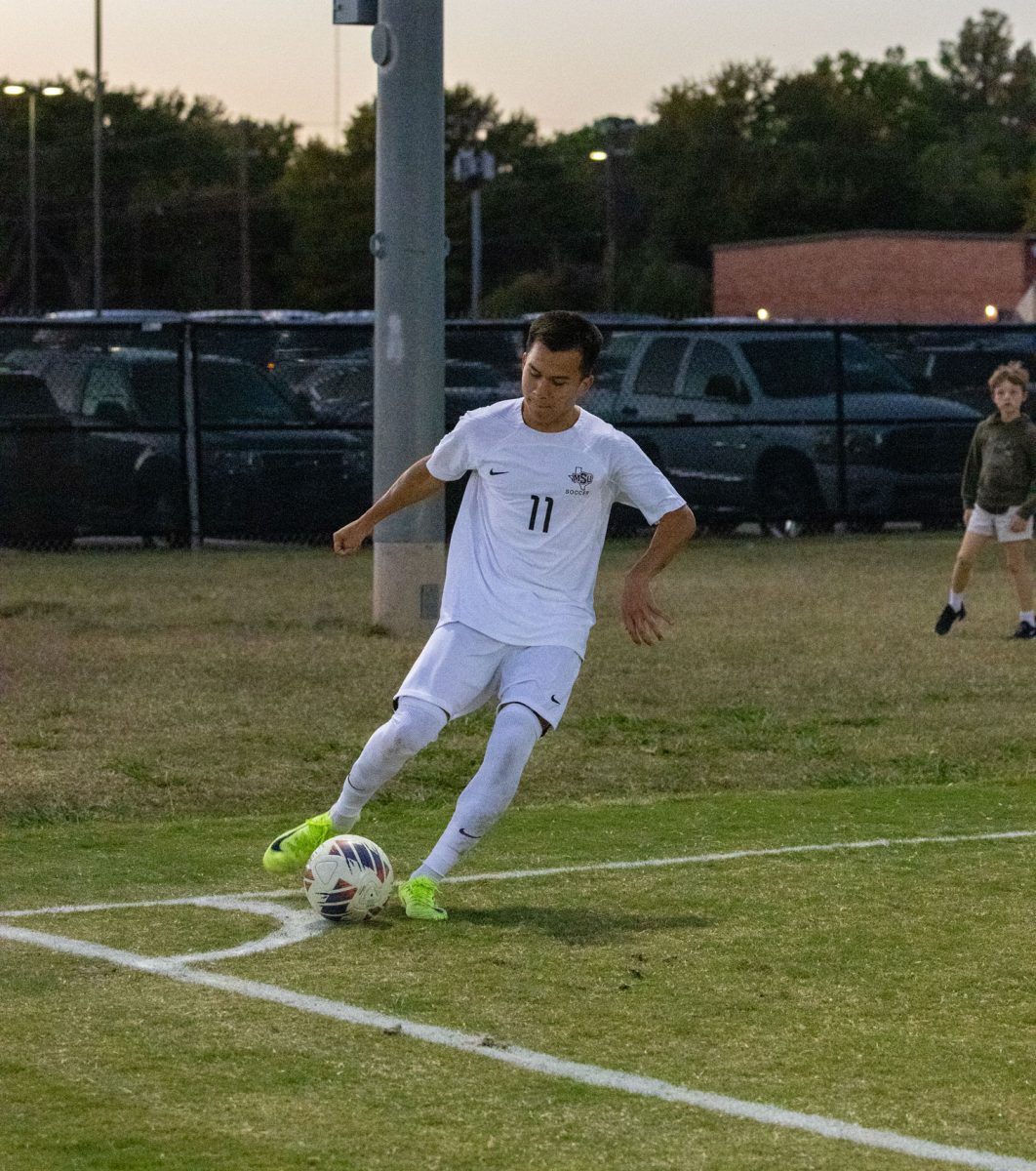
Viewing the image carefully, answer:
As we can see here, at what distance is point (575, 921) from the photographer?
21.8 ft

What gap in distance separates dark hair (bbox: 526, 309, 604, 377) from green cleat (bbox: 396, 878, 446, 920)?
5.45 ft

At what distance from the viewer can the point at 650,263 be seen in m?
80.6

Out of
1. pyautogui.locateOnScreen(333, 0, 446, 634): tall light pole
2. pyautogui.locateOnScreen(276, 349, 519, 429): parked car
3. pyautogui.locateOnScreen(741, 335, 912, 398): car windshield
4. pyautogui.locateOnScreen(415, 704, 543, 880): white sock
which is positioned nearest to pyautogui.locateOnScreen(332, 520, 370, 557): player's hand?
pyautogui.locateOnScreen(415, 704, 543, 880): white sock

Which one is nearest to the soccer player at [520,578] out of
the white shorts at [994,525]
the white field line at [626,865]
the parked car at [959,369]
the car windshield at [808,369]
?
the white field line at [626,865]

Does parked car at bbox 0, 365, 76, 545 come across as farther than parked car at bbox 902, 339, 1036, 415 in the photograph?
No

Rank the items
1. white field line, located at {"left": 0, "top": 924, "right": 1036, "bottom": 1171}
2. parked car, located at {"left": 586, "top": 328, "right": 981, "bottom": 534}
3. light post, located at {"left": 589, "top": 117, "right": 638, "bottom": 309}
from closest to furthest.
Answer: white field line, located at {"left": 0, "top": 924, "right": 1036, "bottom": 1171} → parked car, located at {"left": 586, "top": 328, "right": 981, "bottom": 534} → light post, located at {"left": 589, "top": 117, "right": 638, "bottom": 309}

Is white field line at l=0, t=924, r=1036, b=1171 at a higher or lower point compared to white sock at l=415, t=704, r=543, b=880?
lower

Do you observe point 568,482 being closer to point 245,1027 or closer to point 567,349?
point 567,349

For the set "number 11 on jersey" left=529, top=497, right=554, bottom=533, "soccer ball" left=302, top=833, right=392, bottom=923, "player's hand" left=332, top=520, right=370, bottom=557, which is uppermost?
"number 11 on jersey" left=529, top=497, right=554, bottom=533

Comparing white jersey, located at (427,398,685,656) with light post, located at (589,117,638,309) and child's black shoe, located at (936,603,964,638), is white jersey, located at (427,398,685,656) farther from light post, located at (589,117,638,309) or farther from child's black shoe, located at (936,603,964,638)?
light post, located at (589,117,638,309)

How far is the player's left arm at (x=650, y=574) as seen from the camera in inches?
273

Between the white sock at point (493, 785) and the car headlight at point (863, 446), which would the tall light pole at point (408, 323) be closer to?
the white sock at point (493, 785)

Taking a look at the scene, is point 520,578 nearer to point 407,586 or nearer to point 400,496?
point 400,496

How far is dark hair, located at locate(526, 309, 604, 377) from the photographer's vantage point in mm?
6676
